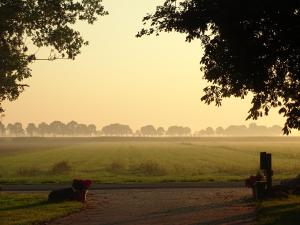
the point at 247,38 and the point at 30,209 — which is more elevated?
the point at 247,38

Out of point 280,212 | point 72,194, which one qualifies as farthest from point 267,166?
point 72,194

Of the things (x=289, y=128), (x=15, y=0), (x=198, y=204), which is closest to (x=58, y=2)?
(x=15, y=0)

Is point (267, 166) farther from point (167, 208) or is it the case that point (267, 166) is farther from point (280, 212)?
point (167, 208)

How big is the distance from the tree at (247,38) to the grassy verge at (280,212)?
300 cm

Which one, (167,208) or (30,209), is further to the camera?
(167,208)

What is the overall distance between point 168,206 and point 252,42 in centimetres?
983

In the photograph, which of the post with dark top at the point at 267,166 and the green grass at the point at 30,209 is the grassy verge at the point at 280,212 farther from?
the green grass at the point at 30,209

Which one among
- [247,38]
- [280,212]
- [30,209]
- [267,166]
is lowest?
[30,209]

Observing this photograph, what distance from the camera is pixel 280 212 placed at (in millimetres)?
20156

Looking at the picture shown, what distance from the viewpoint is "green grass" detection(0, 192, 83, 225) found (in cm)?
1922

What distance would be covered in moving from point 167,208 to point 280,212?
4.72 meters

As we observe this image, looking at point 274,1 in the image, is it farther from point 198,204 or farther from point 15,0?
point 15,0

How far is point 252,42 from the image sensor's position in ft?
51.7

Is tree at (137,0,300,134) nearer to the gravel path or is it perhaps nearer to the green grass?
the gravel path
